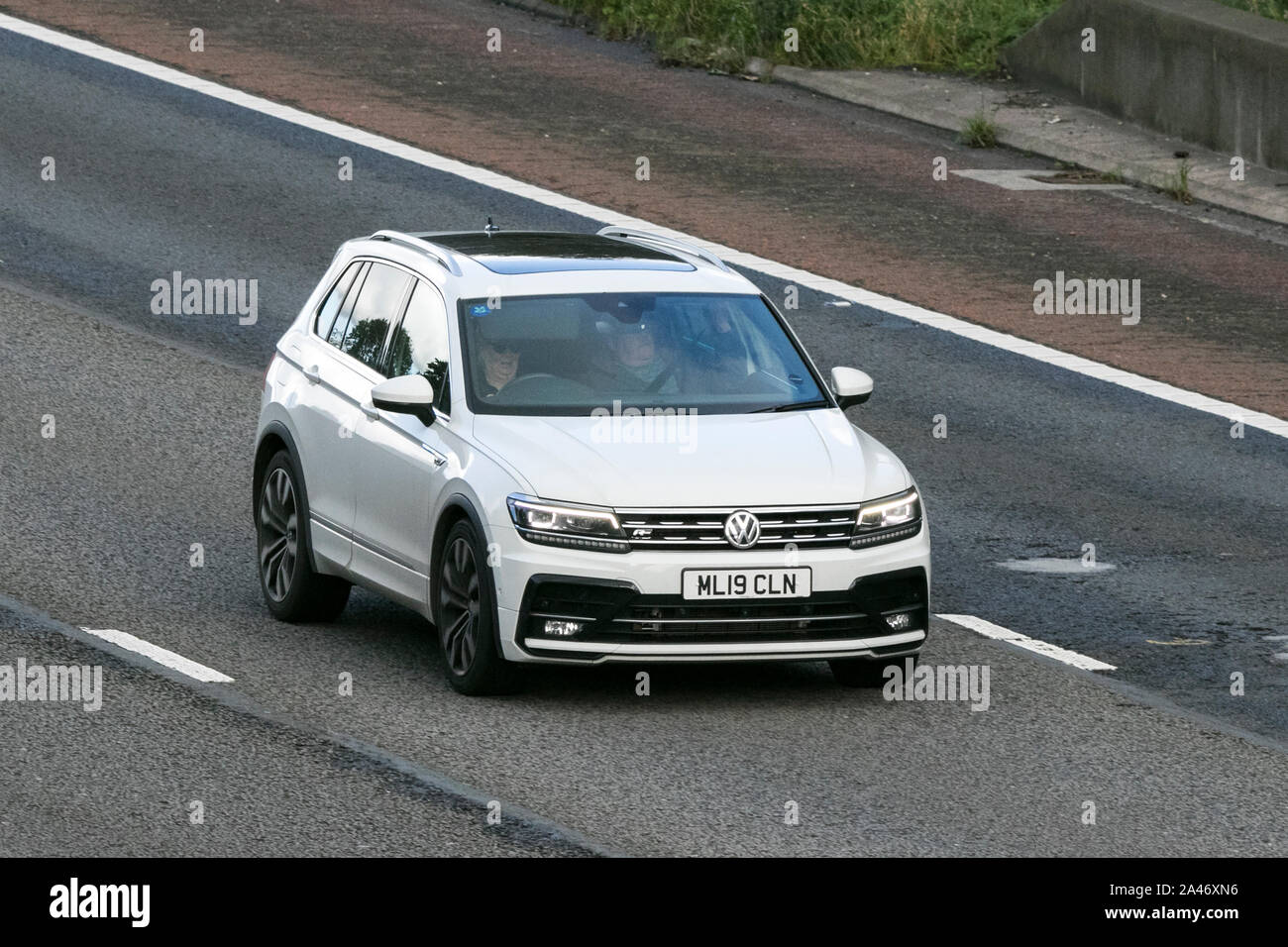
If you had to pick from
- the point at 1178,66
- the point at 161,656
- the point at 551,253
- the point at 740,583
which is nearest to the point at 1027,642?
the point at 740,583

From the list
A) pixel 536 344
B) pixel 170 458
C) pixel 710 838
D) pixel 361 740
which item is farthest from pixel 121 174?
pixel 710 838

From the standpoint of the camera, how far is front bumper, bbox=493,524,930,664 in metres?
9.81

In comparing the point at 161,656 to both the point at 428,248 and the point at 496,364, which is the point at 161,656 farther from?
the point at 428,248

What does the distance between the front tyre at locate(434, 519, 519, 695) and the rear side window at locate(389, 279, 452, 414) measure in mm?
717

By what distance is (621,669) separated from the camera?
428 inches

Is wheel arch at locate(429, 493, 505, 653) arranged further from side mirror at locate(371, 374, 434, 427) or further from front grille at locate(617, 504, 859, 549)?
front grille at locate(617, 504, 859, 549)

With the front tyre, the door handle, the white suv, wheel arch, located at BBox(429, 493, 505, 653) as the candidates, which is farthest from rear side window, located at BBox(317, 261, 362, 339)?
the front tyre

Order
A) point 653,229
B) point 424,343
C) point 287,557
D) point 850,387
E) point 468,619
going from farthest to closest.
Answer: point 653,229
point 287,557
point 424,343
point 850,387
point 468,619

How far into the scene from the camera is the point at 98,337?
17.4 metres

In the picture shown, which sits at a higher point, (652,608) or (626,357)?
(626,357)

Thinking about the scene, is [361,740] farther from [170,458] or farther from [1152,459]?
[1152,459]

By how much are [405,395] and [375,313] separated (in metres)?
1.26

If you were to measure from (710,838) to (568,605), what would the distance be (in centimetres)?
172

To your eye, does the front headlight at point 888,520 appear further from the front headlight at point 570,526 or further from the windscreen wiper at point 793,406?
the front headlight at point 570,526
